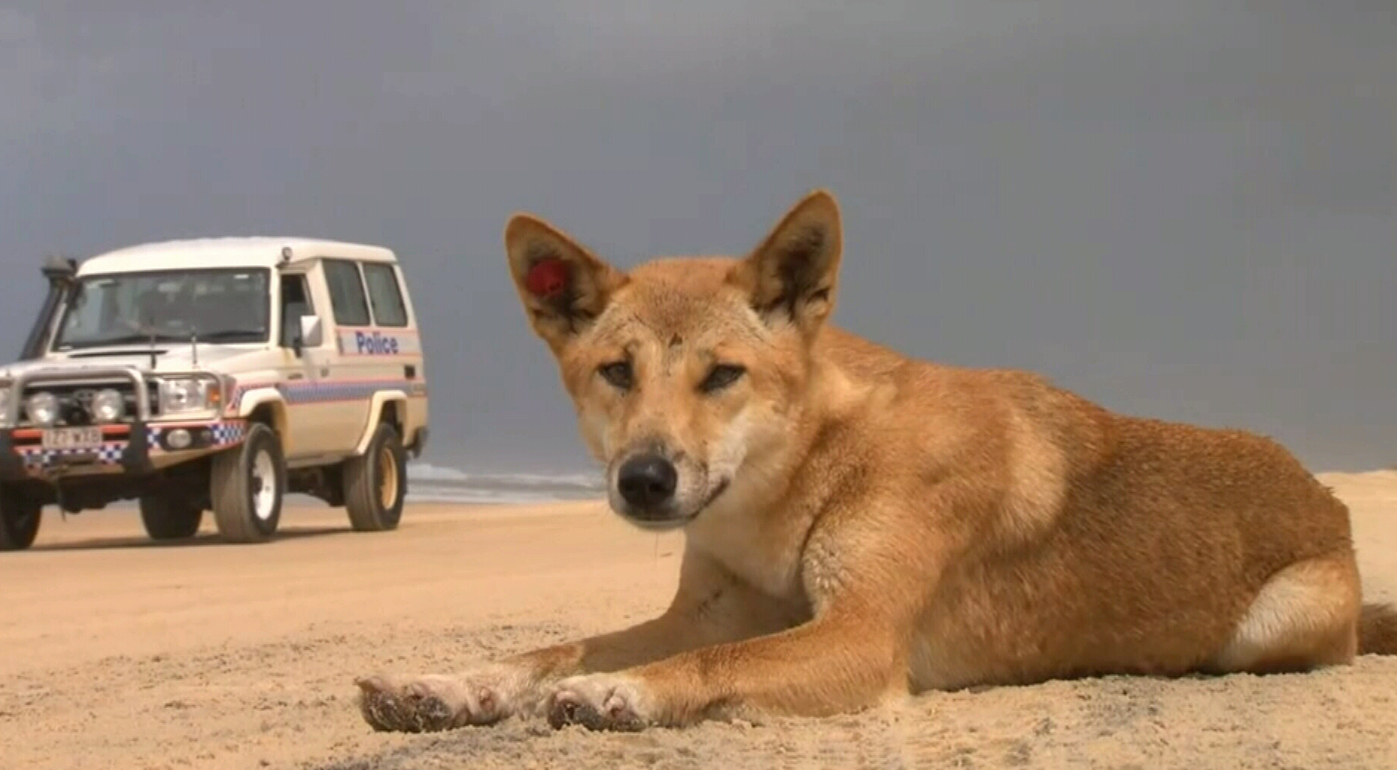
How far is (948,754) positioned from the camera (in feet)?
14.7

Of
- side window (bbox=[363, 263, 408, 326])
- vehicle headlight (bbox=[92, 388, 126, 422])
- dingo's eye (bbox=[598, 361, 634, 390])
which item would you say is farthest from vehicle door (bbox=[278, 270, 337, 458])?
dingo's eye (bbox=[598, 361, 634, 390])

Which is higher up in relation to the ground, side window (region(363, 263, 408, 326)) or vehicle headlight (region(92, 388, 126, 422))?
side window (region(363, 263, 408, 326))

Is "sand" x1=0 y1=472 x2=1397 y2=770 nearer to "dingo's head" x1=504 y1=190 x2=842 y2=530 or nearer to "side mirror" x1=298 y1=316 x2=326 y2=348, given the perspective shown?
"dingo's head" x1=504 y1=190 x2=842 y2=530

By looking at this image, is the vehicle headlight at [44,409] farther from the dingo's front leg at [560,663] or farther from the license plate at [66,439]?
the dingo's front leg at [560,663]

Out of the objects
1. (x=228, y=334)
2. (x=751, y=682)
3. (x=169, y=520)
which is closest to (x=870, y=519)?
(x=751, y=682)

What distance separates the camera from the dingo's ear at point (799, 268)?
18.3 feet

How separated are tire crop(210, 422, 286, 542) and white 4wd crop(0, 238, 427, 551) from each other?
15 millimetres

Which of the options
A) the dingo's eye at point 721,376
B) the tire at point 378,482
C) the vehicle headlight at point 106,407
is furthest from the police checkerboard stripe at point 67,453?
the dingo's eye at point 721,376

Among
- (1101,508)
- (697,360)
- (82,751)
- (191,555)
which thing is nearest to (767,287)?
(697,360)

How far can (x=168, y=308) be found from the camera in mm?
16406

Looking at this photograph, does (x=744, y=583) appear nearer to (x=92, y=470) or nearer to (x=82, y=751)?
(x=82, y=751)

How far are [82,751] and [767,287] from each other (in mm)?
2205

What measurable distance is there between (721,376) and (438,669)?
1.73 m

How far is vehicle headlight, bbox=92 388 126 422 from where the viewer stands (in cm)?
1500
